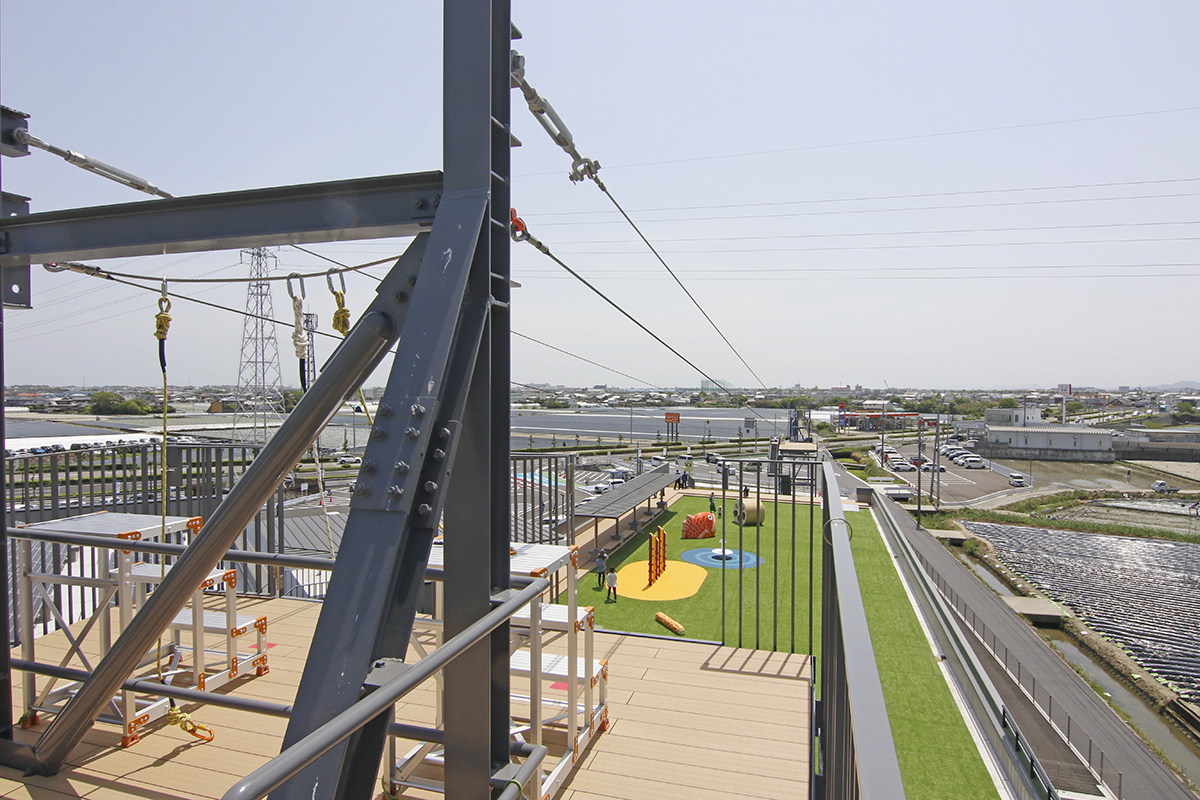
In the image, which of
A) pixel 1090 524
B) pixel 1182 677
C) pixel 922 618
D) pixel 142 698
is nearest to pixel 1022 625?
pixel 1182 677

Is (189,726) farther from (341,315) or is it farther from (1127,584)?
(1127,584)

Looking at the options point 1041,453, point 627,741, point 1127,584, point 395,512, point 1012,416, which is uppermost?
point 395,512

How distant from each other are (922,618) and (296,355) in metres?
13.8

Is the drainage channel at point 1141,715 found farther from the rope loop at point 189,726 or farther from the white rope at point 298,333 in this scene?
the white rope at point 298,333

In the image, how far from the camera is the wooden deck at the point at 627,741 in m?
2.55

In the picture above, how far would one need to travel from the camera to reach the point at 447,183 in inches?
61.0

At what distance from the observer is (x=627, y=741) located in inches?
125

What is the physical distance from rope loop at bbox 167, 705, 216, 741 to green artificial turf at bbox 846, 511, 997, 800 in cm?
791

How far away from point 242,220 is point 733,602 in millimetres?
9535

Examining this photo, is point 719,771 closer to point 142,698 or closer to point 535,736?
point 535,736

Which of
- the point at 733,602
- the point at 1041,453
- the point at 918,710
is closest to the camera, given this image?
the point at 733,602

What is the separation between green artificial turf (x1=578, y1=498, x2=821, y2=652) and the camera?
795 cm

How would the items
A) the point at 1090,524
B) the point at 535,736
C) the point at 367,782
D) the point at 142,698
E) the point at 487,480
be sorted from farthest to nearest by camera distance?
the point at 1090,524 < the point at 142,698 < the point at 535,736 < the point at 487,480 < the point at 367,782

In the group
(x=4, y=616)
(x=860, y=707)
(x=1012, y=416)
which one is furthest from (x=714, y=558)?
(x=1012, y=416)
